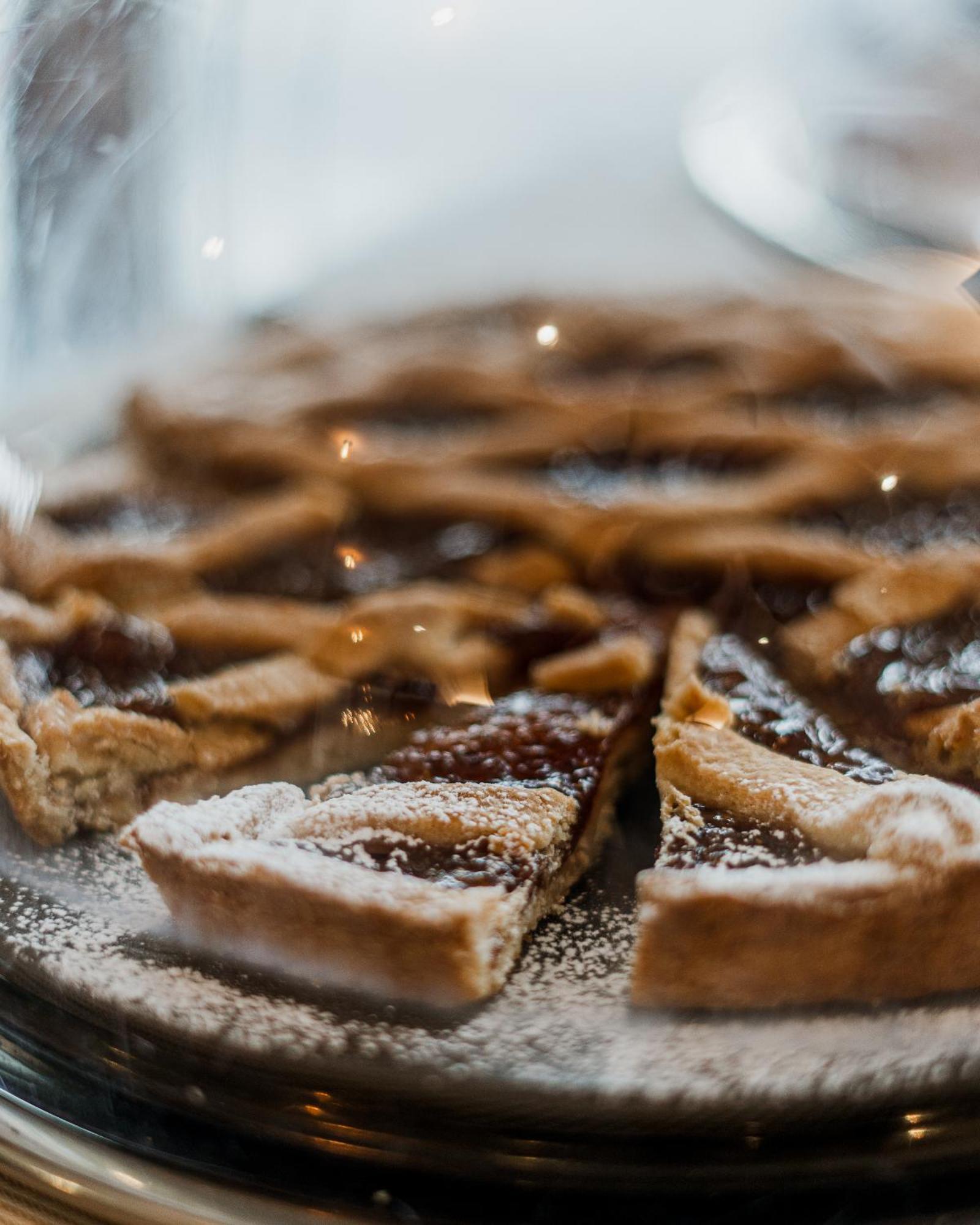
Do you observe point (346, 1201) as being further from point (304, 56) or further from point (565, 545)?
point (304, 56)

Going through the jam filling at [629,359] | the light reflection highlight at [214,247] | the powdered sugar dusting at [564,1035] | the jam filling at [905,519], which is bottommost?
the jam filling at [629,359]

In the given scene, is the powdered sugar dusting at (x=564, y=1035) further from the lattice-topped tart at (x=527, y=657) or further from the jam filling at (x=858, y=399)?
the jam filling at (x=858, y=399)

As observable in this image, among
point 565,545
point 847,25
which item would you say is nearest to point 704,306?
point 847,25

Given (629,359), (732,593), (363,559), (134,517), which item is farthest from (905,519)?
(134,517)

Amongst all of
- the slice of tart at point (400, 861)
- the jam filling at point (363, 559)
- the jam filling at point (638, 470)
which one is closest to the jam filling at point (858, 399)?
the jam filling at point (638, 470)

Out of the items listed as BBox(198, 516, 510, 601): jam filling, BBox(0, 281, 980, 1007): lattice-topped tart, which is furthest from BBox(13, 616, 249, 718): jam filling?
BBox(198, 516, 510, 601): jam filling

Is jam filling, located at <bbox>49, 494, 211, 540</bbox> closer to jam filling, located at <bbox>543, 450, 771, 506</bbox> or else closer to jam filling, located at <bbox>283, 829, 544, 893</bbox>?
jam filling, located at <bbox>543, 450, 771, 506</bbox>
